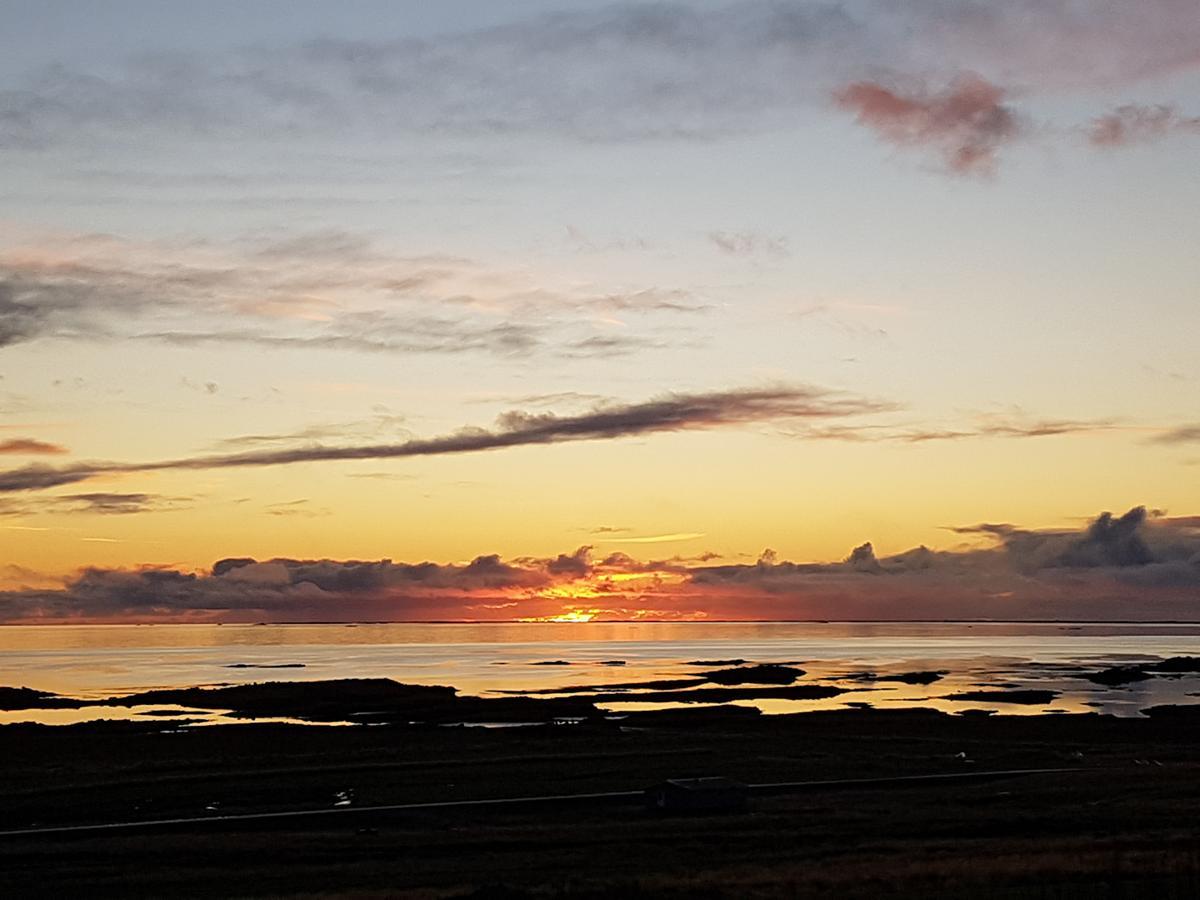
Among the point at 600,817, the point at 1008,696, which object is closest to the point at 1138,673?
the point at 1008,696

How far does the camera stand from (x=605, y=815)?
55.0m

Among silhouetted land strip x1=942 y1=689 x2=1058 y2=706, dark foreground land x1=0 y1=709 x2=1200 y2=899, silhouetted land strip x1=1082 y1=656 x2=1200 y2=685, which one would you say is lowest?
silhouetted land strip x1=1082 y1=656 x2=1200 y2=685

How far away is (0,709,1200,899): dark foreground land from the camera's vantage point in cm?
3938

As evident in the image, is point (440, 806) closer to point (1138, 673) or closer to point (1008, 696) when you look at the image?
point (1008, 696)

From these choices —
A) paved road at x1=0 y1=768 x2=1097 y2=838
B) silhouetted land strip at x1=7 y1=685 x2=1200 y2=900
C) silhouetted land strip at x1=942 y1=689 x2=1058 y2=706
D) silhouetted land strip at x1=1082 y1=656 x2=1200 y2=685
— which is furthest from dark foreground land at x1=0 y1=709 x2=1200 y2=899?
silhouetted land strip at x1=1082 y1=656 x2=1200 y2=685

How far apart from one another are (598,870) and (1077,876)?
1477cm

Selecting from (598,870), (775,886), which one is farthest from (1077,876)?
(598,870)

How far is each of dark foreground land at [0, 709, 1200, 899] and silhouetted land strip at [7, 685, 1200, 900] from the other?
192 millimetres

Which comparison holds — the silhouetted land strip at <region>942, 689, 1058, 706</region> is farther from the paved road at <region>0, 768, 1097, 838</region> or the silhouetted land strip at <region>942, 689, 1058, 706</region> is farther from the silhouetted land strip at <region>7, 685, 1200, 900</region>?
the paved road at <region>0, 768, 1097, 838</region>

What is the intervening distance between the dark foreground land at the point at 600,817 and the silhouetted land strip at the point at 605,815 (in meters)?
0.19

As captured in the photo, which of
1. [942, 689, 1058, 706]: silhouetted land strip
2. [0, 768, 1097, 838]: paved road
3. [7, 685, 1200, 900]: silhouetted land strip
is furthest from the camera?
[942, 689, 1058, 706]: silhouetted land strip

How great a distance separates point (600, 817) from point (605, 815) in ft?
2.09

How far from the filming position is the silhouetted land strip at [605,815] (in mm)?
39281

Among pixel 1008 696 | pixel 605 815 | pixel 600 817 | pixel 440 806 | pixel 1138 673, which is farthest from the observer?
pixel 1138 673
